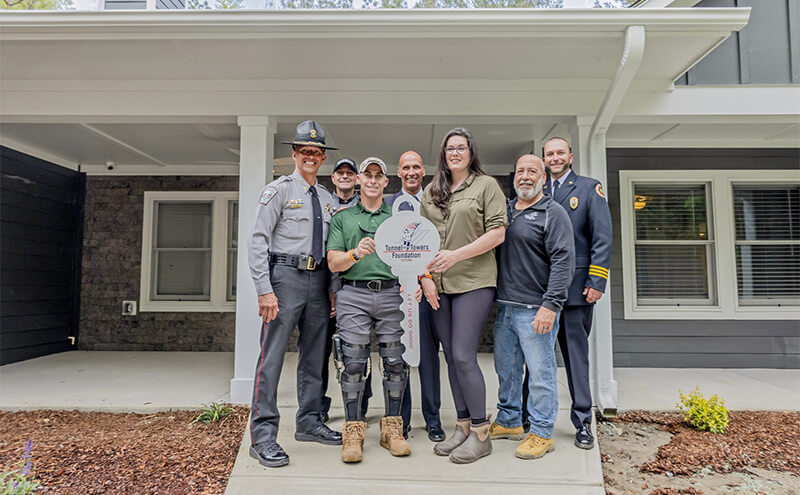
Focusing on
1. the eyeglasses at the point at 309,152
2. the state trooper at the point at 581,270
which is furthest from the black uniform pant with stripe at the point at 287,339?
the state trooper at the point at 581,270

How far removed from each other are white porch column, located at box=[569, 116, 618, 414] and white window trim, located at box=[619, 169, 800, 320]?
60.0 inches

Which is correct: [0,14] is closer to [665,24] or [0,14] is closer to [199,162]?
[199,162]

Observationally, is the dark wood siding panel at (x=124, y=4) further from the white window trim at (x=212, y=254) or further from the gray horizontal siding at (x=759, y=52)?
the gray horizontal siding at (x=759, y=52)

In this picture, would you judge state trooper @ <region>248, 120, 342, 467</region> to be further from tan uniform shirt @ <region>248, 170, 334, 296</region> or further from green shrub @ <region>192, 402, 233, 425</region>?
green shrub @ <region>192, 402, 233, 425</region>

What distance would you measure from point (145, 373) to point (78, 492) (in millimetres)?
2250

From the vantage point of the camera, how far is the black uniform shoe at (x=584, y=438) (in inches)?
94.4

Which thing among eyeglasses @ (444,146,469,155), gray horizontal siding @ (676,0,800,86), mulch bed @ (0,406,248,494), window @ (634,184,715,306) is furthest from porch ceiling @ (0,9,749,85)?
mulch bed @ (0,406,248,494)

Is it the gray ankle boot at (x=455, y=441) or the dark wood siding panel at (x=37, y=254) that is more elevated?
the dark wood siding panel at (x=37, y=254)

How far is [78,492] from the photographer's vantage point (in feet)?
7.42

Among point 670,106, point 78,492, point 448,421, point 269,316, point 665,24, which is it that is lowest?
point 78,492

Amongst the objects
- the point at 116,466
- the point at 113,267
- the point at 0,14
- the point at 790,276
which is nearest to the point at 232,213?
the point at 113,267

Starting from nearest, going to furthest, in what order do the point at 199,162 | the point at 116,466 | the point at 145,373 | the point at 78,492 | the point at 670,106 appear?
the point at 78,492
the point at 116,466
the point at 670,106
the point at 145,373
the point at 199,162

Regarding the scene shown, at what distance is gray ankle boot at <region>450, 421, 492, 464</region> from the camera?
88.0 inches

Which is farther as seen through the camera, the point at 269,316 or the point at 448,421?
the point at 448,421
